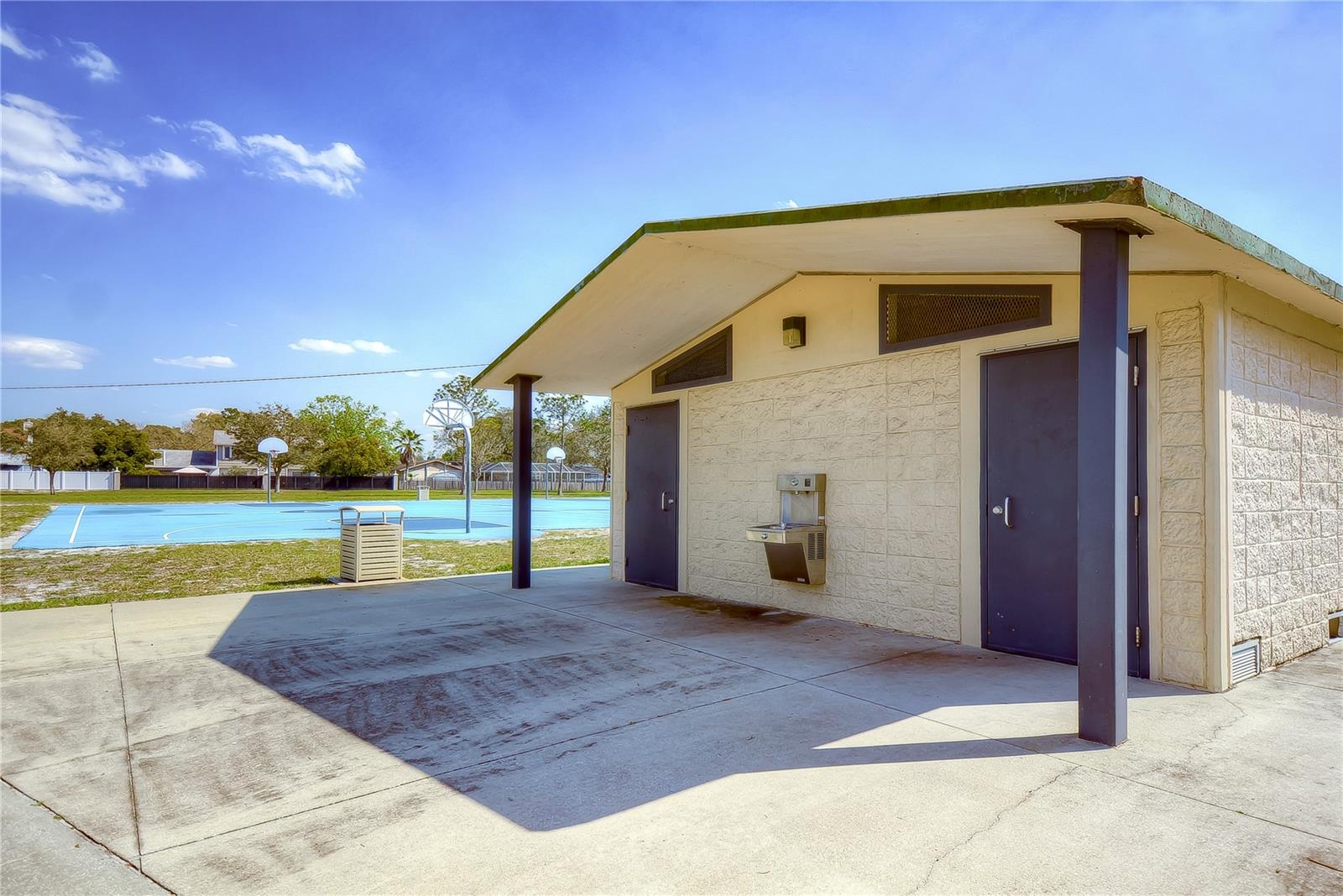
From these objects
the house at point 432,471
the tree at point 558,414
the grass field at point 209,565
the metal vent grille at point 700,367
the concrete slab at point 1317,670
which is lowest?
the grass field at point 209,565

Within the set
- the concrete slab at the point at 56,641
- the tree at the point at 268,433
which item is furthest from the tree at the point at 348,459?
the concrete slab at the point at 56,641

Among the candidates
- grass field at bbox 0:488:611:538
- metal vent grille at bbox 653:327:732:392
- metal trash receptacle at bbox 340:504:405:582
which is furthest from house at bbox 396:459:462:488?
metal vent grille at bbox 653:327:732:392

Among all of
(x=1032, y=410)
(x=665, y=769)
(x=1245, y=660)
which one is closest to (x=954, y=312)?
(x=1032, y=410)

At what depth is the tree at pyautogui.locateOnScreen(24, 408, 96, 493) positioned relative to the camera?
46.6 meters

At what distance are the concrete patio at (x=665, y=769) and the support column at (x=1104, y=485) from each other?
0.25 m

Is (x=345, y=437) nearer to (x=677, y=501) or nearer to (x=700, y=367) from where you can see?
(x=677, y=501)

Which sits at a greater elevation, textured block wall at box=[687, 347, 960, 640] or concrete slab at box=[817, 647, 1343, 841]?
textured block wall at box=[687, 347, 960, 640]

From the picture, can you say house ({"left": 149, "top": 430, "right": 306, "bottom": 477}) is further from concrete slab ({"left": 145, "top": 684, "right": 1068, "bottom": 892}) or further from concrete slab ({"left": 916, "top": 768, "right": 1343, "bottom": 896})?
concrete slab ({"left": 916, "top": 768, "right": 1343, "bottom": 896})

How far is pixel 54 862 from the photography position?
2.27 m

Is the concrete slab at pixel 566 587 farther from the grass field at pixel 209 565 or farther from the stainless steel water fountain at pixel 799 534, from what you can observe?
the stainless steel water fountain at pixel 799 534

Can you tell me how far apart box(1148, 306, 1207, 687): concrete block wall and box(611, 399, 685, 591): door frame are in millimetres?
5062

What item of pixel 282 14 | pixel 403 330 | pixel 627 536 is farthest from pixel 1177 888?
pixel 403 330

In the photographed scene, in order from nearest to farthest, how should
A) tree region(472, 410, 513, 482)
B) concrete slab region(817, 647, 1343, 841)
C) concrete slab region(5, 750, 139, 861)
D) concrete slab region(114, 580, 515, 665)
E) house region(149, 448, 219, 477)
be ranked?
concrete slab region(5, 750, 139, 861) < concrete slab region(817, 647, 1343, 841) < concrete slab region(114, 580, 515, 665) < tree region(472, 410, 513, 482) < house region(149, 448, 219, 477)

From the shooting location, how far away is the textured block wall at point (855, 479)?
553 cm
